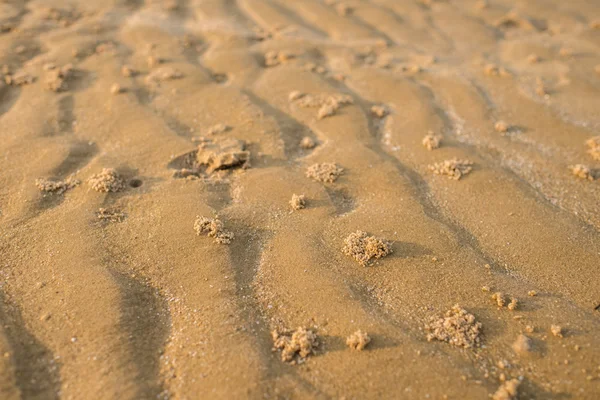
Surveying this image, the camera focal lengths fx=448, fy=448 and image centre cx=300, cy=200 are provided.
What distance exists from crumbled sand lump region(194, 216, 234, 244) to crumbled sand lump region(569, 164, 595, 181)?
12.0ft

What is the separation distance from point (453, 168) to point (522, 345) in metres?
2.14

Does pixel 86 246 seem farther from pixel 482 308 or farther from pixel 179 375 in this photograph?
pixel 482 308

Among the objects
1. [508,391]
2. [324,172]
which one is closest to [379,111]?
[324,172]

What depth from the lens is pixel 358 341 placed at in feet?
9.89

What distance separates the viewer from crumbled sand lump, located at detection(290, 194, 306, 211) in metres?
4.21

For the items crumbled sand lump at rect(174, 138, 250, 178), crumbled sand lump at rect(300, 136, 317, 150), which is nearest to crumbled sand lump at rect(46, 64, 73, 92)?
crumbled sand lump at rect(174, 138, 250, 178)

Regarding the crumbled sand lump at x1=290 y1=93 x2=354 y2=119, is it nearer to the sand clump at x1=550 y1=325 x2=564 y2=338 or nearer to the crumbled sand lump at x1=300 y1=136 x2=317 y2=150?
the crumbled sand lump at x1=300 y1=136 x2=317 y2=150

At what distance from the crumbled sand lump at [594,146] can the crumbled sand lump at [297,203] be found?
3.39 meters

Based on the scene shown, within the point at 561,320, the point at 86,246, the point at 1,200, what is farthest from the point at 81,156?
the point at 561,320

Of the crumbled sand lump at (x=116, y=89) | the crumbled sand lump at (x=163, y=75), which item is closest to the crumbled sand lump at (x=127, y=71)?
the crumbled sand lump at (x=163, y=75)

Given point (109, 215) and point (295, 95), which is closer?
point (109, 215)

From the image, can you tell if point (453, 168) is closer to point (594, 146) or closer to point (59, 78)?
point (594, 146)

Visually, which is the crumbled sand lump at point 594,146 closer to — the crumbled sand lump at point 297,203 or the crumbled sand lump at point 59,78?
the crumbled sand lump at point 297,203

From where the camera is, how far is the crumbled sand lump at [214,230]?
12.6ft
